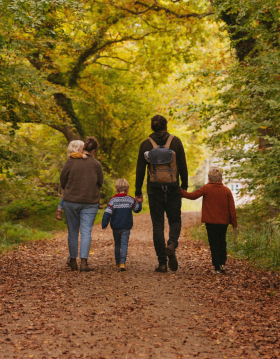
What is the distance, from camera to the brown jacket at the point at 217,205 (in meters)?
6.17

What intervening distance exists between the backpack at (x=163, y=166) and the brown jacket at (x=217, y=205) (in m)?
0.44

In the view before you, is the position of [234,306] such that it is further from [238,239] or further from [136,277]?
[238,239]

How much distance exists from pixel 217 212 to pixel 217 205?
11cm

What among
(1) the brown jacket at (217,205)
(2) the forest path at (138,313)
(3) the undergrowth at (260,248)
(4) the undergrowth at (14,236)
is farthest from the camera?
(4) the undergrowth at (14,236)

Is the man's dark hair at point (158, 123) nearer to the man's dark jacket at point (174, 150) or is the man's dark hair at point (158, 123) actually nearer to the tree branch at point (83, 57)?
the man's dark jacket at point (174, 150)

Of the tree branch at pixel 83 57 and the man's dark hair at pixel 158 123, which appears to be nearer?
the man's dark hair at pixel 158 123

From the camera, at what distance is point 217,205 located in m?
6.20

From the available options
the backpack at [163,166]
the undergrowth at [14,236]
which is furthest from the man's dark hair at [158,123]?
the undergrowth at [14,236]

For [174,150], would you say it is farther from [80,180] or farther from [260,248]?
[260,248]

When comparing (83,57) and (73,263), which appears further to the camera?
(83,57)

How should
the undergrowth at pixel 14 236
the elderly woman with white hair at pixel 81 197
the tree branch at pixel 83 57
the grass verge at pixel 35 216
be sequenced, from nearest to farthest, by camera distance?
1. the elderly woman with white hair at pixel 81 197
2. the undergrowth at pixel 14 236
3. the tree branch at pixel 83 57
4. the grass verge at pixel 35 216

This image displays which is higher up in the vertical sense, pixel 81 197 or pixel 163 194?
pixel 163 194

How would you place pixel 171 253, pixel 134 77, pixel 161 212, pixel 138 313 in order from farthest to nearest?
pixel 134 77 → pixel 161 212 → pixel 171 253 → pixel 138 313

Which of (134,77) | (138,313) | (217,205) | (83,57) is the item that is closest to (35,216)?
(83,57)
